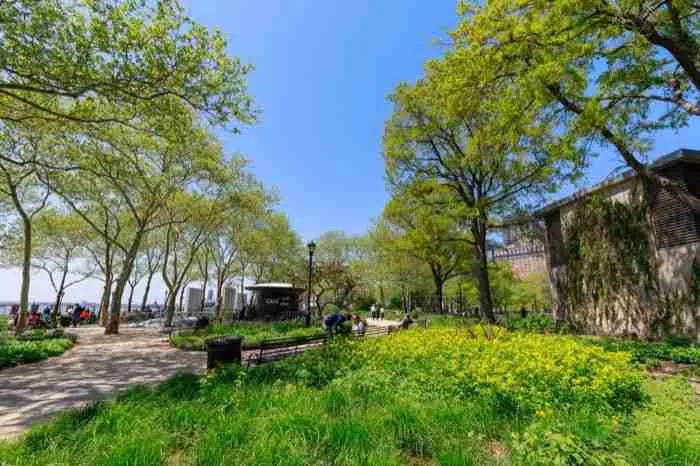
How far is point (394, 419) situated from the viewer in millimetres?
3514

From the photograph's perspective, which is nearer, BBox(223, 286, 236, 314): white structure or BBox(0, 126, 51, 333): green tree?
BBox(0, 126, 51, 333): green tree

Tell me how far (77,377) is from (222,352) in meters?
3.59

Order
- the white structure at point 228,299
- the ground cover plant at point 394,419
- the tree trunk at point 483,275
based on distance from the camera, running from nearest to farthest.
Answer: the ground cover plant at point 394,419 → the tree trunk at point 483,275 → the white structure at point 228,299

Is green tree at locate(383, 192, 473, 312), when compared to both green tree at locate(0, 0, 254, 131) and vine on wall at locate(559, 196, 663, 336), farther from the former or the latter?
green tree at locate(0, 0, 254, 131)

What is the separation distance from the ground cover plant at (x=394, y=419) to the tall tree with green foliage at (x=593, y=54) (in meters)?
7.45

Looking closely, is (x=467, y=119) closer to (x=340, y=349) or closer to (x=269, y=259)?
(x=340, y=349)

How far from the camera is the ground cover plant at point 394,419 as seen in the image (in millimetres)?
2891

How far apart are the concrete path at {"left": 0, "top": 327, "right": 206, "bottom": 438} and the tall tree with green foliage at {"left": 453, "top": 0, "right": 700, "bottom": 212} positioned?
12545 mm

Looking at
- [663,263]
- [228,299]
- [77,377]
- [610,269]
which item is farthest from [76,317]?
[663,263]

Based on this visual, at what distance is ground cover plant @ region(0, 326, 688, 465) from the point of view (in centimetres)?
289

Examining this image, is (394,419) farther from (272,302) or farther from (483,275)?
(272,302)

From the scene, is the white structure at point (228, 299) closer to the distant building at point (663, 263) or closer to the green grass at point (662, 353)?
the distant building at point (663, 263)

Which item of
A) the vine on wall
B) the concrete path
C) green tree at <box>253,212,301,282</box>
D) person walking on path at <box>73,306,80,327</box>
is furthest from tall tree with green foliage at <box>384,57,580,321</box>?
person walking on path at <box>73,306,80,327</box>

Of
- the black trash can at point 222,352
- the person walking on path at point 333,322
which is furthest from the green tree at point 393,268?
the black trash can at point 222,352
